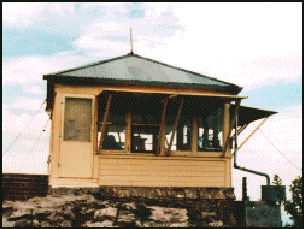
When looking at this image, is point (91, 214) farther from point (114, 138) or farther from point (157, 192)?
point (114, 138)

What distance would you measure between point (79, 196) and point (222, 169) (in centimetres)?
443

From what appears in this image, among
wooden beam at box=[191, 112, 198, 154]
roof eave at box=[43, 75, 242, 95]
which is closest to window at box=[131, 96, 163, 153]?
roof eave at box=[43, 75, 242, 95]

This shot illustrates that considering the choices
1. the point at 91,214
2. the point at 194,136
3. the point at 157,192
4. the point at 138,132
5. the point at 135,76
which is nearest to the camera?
the point at 91,214

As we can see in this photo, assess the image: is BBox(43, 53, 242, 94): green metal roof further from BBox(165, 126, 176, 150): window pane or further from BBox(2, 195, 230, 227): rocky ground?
BBox(2, 195, 230, 227): rocky ground

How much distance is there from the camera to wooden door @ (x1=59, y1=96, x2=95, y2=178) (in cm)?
1318

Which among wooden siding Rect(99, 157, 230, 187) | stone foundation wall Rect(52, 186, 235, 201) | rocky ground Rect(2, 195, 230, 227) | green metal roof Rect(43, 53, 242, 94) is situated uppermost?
green metal roof Rect(43, 53, 242, 94)

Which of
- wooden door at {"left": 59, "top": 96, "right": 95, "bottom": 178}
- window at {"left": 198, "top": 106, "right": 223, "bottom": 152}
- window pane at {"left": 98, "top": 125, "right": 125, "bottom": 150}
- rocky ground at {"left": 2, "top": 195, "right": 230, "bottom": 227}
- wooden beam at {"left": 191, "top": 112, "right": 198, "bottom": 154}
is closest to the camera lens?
rocky ground at {"left": 2, "top": 195, "right": 230, "bottom": 227}

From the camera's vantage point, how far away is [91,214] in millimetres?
11680

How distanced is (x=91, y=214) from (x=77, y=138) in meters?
2.63

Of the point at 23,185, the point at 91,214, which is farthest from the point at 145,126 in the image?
the point at 23,185

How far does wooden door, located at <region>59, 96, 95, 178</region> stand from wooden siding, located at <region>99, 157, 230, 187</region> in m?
0.50

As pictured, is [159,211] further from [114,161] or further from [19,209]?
[19,209]

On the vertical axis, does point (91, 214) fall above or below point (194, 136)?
below

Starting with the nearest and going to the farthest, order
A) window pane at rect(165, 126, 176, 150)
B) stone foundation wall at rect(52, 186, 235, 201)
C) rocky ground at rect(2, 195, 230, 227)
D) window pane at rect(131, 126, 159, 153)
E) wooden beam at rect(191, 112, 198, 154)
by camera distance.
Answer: rocky ground at rect(2, 195, 230, 227) < stone foundation wall at rect(52, 186, 235, 201) < window pane at rect(131, 126, 159, 153) < window pane at rect(165, 126, 176, 150) < wooden beam at rect(191, 112, 198, 154)
